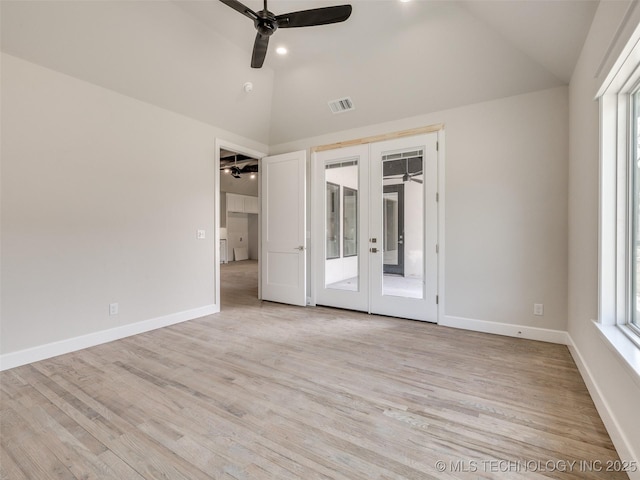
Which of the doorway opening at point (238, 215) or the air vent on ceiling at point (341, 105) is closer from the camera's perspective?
the air vent on ceiling at point (341, 105)

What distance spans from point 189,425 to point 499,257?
3.31 m

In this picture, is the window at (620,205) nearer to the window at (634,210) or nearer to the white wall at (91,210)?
the window at (634,210)

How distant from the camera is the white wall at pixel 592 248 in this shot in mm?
1499

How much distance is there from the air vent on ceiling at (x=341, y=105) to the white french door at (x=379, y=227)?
21.2 inches

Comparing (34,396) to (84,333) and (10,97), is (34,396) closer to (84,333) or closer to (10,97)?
(84,333)

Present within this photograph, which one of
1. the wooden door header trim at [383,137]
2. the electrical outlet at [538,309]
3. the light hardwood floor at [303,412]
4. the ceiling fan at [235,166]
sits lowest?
the light hardwood floor at [303,412]

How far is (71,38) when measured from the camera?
2666 mm

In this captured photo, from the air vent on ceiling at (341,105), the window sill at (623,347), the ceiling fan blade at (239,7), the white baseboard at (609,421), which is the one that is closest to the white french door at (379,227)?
the air vent on ceiling at (341,105)

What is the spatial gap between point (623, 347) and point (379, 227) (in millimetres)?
2744

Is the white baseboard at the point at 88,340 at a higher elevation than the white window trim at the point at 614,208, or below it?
below

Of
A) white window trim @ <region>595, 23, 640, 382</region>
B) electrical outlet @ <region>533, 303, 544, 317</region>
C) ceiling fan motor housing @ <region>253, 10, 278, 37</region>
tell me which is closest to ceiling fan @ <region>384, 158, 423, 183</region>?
electrical outlet @ <region>533, 303, 544, 317</region>

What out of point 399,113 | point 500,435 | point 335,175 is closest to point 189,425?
point 500,435

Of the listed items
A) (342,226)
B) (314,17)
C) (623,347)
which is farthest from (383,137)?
(623,347)

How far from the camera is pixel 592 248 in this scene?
2.16 meters
